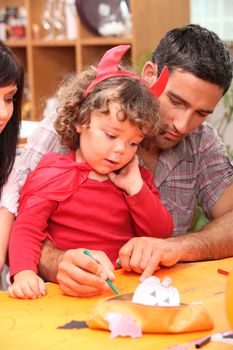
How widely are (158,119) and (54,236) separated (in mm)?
402

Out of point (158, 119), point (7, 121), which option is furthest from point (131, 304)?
point (7, 121)

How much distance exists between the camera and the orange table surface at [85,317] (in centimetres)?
136

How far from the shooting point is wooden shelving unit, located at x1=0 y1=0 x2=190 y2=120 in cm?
404

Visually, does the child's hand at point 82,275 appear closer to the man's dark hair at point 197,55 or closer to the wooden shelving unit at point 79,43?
the man's dark hair at point 197,55

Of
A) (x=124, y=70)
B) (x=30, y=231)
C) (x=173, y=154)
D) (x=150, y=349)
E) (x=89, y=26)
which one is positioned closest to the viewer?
(x=150, y=349)

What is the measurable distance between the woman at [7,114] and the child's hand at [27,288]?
26 cm

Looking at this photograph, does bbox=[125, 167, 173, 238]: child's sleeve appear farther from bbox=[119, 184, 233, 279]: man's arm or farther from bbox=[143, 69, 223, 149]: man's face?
bbox=[143, 69, 223, 149]: man's face

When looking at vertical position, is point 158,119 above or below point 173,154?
above

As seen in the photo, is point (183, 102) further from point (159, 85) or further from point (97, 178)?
point (97, 178)

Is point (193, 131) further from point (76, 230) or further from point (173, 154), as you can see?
point (76, 230)

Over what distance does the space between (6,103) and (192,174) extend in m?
0.65

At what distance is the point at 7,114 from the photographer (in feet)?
6.33

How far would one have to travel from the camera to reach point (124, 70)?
6.58 feet

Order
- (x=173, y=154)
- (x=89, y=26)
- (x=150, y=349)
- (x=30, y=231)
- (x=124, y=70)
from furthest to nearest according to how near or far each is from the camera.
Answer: (x=89, y=26) < (x=173, y=154) < (x=124, y=70) < (x=30, y=231) < (x=150, y=349)
